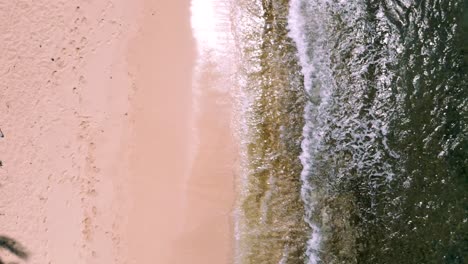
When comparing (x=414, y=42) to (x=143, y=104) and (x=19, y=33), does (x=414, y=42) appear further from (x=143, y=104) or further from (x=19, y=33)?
(x=19, y=33)

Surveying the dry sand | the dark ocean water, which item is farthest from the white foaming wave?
the dry sand

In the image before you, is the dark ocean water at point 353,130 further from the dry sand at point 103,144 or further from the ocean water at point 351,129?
the dry sand at point 103,144

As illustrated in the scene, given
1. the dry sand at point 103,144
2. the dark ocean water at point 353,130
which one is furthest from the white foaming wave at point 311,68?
the dry sand at point 103,144

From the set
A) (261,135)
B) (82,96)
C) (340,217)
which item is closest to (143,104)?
(82,96)

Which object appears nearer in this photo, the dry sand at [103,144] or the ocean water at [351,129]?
the dry sand at [103,144]

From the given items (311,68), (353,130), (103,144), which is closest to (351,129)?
(353,130)

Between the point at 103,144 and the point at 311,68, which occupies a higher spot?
the point at 311,68

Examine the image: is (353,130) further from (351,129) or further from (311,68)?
(311,68)

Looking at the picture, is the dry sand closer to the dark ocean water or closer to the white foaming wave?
the dark ocean water
